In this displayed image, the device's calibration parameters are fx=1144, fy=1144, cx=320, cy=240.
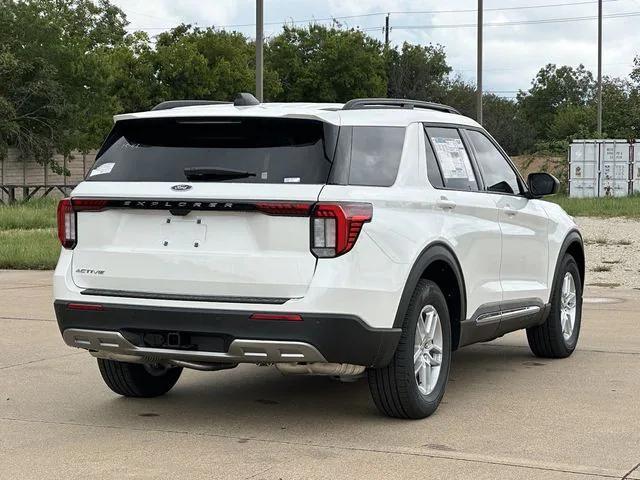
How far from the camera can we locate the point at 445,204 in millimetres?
6824

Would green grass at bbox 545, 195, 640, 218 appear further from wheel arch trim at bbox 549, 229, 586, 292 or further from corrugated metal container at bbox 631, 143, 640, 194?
wheel arch trim at bbox 549, 229, 586, 292

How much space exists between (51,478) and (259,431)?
4.42 ft

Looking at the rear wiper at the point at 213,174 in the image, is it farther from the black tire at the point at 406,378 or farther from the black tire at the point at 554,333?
the black tire at the point at 554,333

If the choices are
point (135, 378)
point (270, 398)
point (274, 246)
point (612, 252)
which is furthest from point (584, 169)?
point (274, 246)

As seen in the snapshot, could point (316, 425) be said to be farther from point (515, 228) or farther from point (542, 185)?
point (542, 185)

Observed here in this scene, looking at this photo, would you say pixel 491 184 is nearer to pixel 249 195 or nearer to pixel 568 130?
pixel 249 195

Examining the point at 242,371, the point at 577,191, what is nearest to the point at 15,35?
the point at 577,191

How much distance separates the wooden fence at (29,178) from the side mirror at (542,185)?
39.6 meters

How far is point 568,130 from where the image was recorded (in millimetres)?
82250

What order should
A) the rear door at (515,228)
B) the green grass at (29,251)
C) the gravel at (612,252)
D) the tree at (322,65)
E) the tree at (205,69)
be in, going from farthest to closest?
the tree at (322,65) < the tree at (205,69) < the green grass at (29,251) < the gravel at (612,252) < the rear door at (515,228)

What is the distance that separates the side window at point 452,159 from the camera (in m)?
7.07

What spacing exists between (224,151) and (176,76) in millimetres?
53773

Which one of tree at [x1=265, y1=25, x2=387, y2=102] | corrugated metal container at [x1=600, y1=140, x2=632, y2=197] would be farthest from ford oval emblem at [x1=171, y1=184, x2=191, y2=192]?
tree at [x1=265, y1=25, x2=387, y2=102]

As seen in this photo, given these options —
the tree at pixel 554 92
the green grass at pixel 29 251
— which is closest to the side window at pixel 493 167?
the green grass at pixel 29 251
